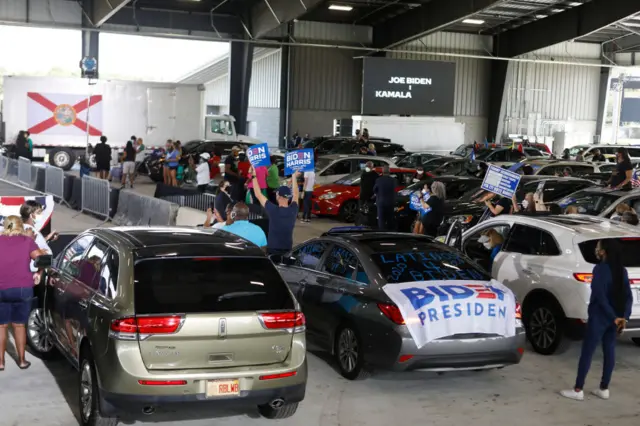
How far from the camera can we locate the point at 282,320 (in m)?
6.67

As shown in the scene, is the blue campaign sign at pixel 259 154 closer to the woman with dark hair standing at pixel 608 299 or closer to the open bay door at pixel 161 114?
the woman with dark hair standing at pixel 608 299

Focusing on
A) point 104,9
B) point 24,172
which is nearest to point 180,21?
point 104,9

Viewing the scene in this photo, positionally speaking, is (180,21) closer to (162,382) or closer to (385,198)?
(385,198)

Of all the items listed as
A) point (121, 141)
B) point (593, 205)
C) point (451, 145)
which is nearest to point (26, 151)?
point (121, 141)

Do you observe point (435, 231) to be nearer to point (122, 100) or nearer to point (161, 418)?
point (161, 418)

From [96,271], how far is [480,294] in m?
3.52

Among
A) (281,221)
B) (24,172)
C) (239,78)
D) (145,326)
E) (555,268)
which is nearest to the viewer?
(145,326)

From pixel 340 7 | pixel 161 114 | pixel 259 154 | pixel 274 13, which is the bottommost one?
pixel 259 154

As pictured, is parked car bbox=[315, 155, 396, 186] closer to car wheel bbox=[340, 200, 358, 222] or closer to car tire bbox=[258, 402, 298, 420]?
car wheel bbox=[340, 200, 358, 222]

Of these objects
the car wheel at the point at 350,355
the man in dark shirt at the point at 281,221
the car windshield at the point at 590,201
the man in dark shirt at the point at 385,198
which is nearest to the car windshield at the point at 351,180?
the man in dark shirt at the point at 385,198

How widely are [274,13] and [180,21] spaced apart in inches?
244

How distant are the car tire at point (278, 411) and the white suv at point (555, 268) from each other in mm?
3617

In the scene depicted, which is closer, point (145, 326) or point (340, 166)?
point (145, 326)

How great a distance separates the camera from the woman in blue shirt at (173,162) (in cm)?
2970
